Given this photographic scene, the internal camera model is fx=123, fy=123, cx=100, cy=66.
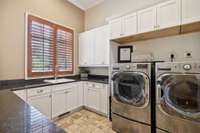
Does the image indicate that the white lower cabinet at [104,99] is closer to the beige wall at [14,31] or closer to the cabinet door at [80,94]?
the cabinet door at [80,94]

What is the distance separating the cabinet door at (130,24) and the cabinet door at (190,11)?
0.79m

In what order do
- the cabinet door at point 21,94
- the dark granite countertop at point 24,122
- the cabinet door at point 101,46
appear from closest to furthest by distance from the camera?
the dark granite countertop at point 24,122 → the cabinet door at point 21,94 → the cabinet door at point 101,46

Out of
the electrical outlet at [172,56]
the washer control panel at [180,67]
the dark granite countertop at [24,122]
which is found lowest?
the dark granite countertop at [24,122]

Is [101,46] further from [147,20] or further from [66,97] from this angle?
[66,97]

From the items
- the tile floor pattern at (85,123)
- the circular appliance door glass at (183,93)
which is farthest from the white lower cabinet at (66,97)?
the circular appliance door glass at (183,93)

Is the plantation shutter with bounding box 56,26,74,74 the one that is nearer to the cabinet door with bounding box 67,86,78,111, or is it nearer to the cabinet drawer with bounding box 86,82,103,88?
the cabinet door with bounding box 67,86,78,111

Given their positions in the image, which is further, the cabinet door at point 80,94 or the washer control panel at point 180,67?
the cabinet door at point 80,94

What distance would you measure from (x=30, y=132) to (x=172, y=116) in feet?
5.70

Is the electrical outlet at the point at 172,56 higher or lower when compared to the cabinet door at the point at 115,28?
lower

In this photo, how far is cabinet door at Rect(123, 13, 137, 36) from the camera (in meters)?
2.40

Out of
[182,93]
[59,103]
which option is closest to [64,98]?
[59,103]

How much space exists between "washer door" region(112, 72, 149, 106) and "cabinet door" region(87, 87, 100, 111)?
0.82 meters

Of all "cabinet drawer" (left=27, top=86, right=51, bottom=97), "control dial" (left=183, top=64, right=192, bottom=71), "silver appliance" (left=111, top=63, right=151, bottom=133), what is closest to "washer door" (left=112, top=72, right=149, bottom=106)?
"silver appliance" (left=111, top=63, right=151, bottom=133)

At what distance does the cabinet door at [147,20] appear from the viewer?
2.17 metres
